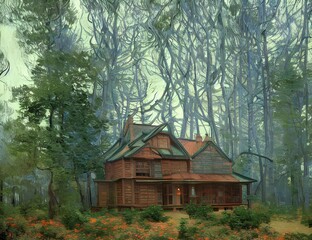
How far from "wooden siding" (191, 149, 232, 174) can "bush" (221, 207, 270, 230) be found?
1454mm

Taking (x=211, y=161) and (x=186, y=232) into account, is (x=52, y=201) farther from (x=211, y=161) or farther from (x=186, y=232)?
(x=211, y=161)

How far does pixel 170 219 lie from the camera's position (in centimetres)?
1122

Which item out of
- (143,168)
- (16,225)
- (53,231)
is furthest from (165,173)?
(16,225)

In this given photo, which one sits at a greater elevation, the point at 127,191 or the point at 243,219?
the point at 127,191

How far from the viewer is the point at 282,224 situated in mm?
11164

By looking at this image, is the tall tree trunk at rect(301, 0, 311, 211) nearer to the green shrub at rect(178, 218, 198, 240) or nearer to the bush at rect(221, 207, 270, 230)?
the bush at rect(221, 207, 270, 230)

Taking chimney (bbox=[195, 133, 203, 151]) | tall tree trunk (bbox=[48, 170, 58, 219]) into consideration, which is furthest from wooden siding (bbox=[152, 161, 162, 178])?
tall tree trunk (bbox=[48, 170, 58, 219])

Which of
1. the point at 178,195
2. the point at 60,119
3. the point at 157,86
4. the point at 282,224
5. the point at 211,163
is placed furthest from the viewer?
the point at 157,86

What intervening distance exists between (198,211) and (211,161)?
5.21 ft

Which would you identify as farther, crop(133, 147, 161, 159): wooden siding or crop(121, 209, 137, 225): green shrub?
crop(133, 147, 161, 159): wooden siding

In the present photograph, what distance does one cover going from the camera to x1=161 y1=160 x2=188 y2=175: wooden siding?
11.9 meters

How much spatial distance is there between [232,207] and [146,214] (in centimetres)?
258

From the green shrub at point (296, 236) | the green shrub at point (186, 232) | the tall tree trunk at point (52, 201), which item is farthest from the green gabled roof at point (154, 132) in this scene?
the green shrub at point (296, 236)

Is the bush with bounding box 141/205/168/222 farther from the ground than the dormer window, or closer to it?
closer to it
